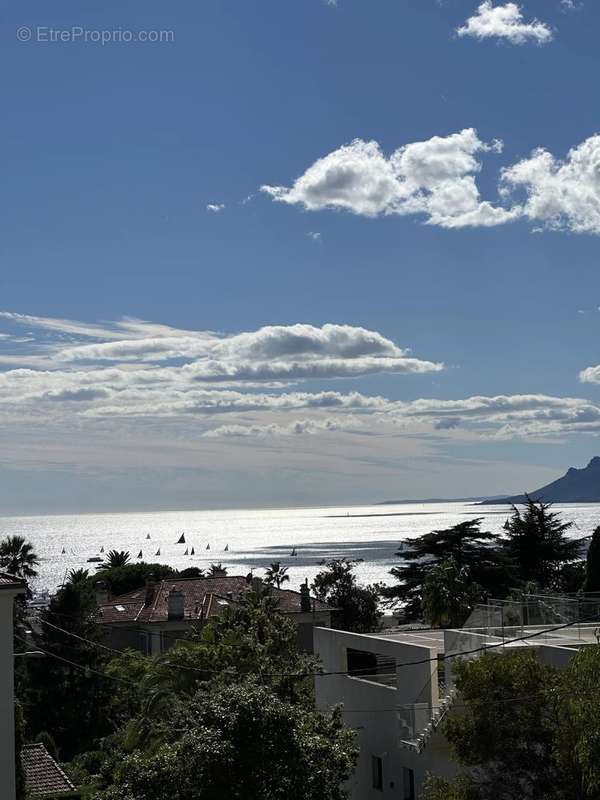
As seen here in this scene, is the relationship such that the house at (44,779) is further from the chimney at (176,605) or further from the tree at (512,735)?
the chimney at (176,605)

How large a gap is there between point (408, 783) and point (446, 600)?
1991 cm

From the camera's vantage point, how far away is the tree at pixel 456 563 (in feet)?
214

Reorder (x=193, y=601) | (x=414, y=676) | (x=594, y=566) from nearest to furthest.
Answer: (x=414, y=676) < (x=594, y=566) < (x=193, y=601)

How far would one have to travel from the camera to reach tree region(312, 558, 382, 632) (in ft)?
216

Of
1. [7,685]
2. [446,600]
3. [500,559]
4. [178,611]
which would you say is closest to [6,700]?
[7,685]

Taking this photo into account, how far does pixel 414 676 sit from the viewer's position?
29.9 m

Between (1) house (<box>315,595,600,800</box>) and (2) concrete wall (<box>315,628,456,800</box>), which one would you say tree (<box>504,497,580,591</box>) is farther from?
(2) concrete wall (<box>315,628,456,800</box>)

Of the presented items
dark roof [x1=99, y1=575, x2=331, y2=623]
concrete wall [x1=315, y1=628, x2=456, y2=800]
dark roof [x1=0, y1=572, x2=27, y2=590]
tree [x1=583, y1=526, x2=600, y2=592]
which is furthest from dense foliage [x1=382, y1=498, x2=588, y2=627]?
dark roof [x1=0, y1=572, x2=27, y2=590]

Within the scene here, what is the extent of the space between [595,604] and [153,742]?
40.7 ft

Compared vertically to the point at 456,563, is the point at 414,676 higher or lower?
lower

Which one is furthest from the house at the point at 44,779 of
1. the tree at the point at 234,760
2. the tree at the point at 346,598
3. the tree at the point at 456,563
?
the tree at the point at 456,563

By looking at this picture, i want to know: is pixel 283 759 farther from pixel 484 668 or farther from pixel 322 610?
pixel 322 610

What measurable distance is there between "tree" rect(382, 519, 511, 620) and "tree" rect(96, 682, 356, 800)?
44.1 m

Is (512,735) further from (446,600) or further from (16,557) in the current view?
(16,557)
